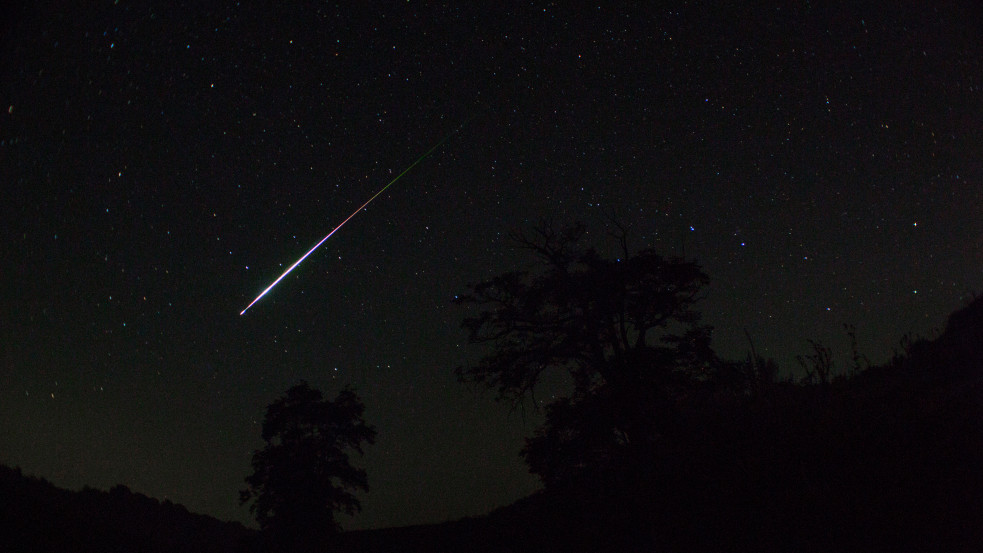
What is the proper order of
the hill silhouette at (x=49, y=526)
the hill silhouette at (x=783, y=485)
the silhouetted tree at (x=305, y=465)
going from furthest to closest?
the silhouetted tree at (x=305, y=465) < the hill silhouette at (x=49, y=526) < the hill silhouette at (x=783, y=485)

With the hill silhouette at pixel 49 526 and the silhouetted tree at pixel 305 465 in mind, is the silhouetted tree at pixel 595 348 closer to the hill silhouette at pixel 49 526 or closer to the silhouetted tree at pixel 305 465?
the hill silhouette at pixel 49 526

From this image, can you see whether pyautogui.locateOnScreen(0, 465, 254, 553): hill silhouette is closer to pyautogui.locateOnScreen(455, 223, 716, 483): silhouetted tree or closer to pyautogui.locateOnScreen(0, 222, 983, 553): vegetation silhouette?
pyautogui.locateOnScreen(0, 222, 983, 553): vegetation silhouette

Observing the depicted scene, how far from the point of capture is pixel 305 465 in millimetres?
23922

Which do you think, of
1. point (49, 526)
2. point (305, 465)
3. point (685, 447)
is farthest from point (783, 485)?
point (305, 465)

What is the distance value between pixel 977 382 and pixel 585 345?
732 cm

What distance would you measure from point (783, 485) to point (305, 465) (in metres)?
22.5

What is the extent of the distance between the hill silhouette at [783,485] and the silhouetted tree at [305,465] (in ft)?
42.0

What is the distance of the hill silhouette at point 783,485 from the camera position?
459cm

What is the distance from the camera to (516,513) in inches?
417

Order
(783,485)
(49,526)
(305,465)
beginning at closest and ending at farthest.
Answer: (783,485), (49,526), (305,465)

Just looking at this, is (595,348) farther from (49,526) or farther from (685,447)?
(49,526)

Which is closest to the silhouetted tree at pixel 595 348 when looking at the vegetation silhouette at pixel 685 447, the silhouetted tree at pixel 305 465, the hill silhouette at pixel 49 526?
the vegetation silhouette at pixel 685 447

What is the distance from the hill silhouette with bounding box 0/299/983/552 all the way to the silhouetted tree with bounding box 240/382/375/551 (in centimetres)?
1280

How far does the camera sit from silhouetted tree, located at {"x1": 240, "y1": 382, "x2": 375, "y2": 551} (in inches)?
912
